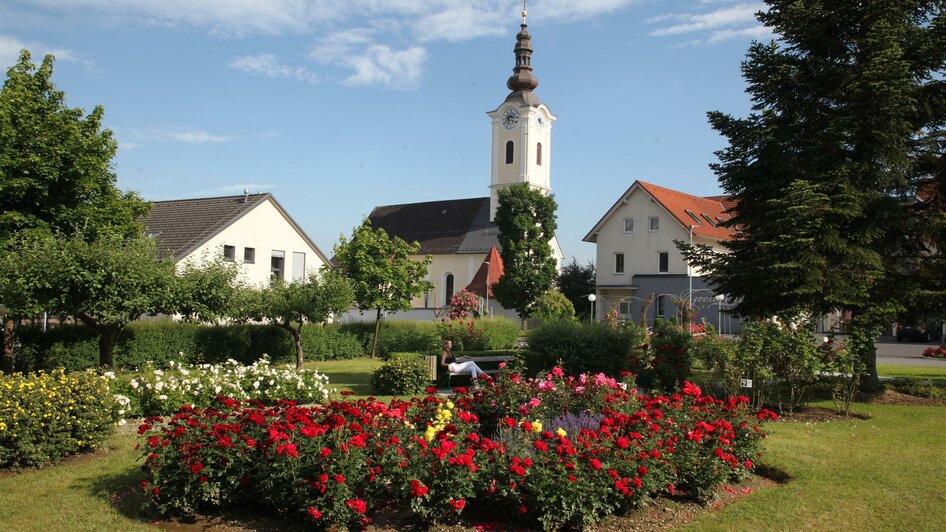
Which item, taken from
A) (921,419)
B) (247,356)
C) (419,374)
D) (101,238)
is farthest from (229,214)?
(921,419)

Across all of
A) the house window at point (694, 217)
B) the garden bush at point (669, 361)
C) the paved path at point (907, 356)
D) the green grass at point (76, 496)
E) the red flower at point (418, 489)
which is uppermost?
the house window at point (694, 217)

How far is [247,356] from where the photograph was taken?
931 inches

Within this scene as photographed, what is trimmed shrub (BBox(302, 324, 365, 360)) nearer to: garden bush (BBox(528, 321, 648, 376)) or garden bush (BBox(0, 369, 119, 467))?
garden bush (BBox(528, 321, 648, 376))

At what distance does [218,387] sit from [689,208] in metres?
42.0

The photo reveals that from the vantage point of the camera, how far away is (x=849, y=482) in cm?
756

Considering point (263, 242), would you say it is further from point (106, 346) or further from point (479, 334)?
point (106, 346)

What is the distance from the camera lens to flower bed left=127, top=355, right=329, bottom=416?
1063 cm

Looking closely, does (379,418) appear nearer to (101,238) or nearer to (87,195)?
(101,238)

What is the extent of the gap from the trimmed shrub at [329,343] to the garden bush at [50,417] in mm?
18094

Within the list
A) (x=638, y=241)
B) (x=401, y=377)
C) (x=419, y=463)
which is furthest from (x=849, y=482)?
(x=638, y=241)

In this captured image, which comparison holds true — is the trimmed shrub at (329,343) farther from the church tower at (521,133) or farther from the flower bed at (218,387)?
the church tower at (521,133)

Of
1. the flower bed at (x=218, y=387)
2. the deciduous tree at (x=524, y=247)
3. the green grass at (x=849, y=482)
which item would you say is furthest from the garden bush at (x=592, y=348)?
the deciduous tree at (x=524, y=247)

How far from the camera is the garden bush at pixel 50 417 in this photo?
25.2ft

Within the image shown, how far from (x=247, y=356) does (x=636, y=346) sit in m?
14.1
